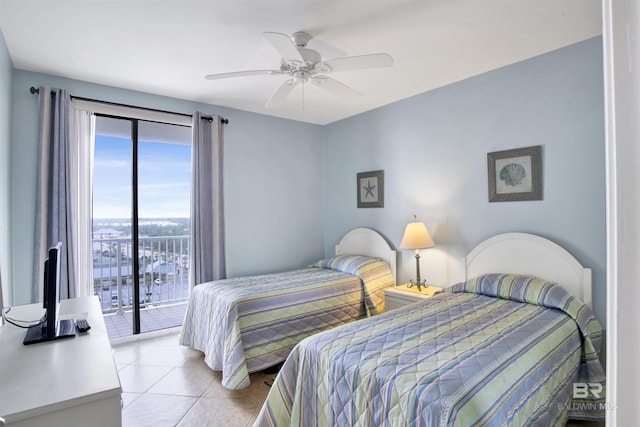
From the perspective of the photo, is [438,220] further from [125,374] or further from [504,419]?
[125,374]

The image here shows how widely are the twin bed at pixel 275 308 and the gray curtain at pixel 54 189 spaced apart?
1.15 metres

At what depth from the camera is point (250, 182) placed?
420 cm

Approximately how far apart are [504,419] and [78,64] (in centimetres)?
372

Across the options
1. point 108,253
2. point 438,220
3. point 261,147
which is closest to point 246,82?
point 261,147

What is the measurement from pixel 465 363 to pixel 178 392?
7.04ft

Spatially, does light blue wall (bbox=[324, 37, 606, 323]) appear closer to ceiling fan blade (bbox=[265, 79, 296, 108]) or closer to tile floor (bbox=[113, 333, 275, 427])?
ceiling fan blade (bbox=[265, 79, 296, 108])

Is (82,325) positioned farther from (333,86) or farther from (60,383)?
(333,86)

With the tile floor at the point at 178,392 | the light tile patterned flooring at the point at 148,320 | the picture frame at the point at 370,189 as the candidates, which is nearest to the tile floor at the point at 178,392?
the tile floor at the point at 178,392

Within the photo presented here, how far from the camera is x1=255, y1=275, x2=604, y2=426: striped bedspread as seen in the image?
1353 mm

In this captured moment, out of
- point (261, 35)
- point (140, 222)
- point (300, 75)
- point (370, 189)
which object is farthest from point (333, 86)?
point (140, 222)

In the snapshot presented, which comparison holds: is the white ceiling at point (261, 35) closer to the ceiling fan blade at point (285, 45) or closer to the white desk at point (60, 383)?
the ceiling fan blade at point (285, 45)

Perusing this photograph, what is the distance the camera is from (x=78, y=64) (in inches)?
111

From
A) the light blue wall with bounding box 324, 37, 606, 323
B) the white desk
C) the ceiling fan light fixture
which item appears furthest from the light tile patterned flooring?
the ceiling fan light fixture

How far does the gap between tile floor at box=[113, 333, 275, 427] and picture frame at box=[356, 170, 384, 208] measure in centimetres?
223
